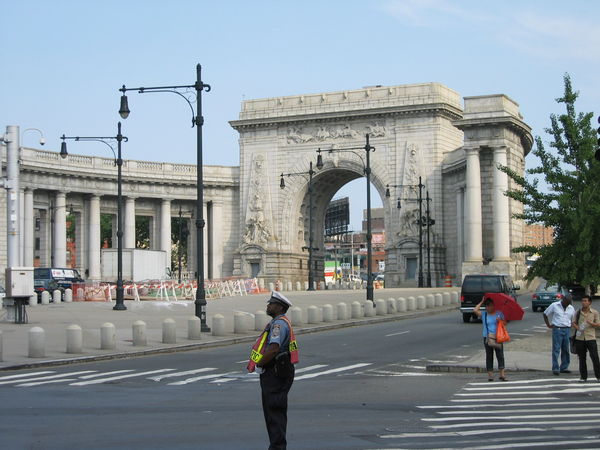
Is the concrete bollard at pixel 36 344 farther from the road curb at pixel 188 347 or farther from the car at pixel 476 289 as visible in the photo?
the car at pixel 476 289

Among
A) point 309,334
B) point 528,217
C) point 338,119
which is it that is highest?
point 338,119

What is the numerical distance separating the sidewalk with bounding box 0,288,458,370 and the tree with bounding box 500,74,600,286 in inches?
388

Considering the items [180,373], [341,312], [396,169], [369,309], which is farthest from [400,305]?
[396,169]

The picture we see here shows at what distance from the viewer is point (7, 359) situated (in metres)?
26.0

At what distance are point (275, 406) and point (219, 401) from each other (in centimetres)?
669

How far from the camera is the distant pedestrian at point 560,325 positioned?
881 inches

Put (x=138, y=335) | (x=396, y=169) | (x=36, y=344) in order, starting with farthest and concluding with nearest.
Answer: (x=396, y=169), (x=138, y=335), (x=36, y=344)

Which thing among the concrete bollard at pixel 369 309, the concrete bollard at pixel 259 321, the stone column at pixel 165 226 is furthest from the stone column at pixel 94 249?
the concrete bollard at pixel 259 321

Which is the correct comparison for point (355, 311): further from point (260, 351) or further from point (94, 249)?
point (94, 249)

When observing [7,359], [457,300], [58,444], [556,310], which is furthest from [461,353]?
[457,300]

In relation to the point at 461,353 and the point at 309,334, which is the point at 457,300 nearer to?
the point at 309,334

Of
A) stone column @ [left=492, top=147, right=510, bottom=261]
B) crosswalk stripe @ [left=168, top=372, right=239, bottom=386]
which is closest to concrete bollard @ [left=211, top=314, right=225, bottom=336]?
crosswalk stripe @ [left=168, top=372, right=239, bottom=386]

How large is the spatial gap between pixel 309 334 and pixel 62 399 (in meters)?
20.1

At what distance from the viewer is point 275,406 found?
11.4 m
